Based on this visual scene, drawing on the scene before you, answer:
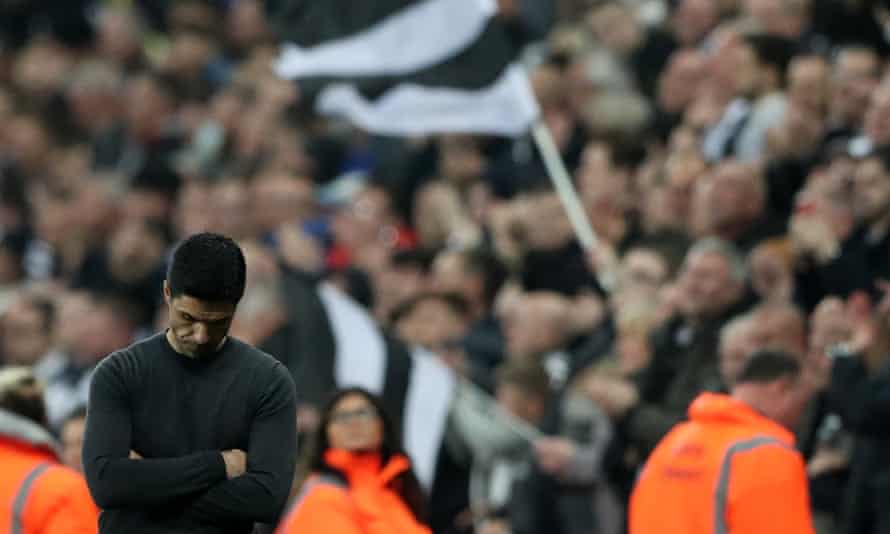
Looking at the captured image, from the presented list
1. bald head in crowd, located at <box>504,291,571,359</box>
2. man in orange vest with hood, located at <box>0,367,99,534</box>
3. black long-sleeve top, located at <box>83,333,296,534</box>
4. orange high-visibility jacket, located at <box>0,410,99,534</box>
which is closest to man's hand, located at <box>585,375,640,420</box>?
bald head in crowd, located at <box>504,291,571,359</box>

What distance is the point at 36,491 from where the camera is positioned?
700cm

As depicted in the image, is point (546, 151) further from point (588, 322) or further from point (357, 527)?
point (357, 527)

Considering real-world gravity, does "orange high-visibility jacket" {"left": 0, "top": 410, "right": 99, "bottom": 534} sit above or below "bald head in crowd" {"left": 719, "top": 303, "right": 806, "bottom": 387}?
below

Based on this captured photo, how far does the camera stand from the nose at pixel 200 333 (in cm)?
566

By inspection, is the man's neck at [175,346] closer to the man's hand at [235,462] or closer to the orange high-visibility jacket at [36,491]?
the man's hand at [235,462]

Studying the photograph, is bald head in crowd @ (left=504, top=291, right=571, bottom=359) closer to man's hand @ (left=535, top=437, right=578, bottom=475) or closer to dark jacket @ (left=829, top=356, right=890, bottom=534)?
man's hand @ (left=535, top=437, right=578, bottom=475)

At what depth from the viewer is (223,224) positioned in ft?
48.2

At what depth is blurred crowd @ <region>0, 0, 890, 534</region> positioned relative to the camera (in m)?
10.1

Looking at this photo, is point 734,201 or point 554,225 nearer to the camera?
point 734,201

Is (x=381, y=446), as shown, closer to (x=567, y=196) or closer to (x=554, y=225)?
(x=567, y=196)

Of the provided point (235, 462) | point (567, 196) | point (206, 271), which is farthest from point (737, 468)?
point (567, 196)

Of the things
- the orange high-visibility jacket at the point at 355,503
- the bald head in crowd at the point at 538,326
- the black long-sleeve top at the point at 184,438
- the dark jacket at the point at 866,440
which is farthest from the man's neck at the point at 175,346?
the bald head in crowd at the point at 538,326

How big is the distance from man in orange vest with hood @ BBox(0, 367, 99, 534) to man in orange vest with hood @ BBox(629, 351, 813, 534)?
2111 millimetres

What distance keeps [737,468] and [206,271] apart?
2.70m
